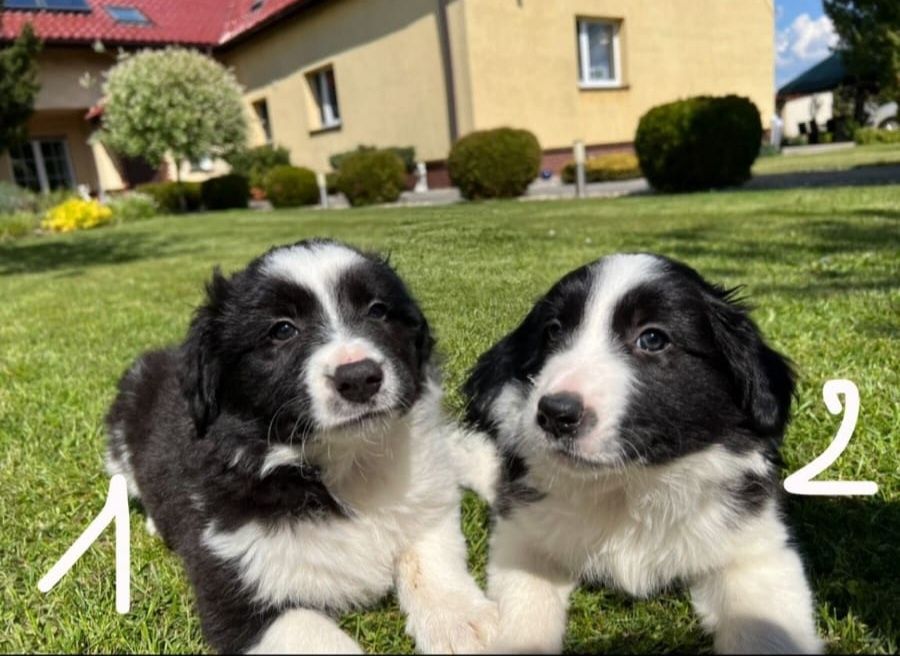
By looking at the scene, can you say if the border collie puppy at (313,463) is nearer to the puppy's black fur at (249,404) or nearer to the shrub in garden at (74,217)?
the puppy's black fur at (249,404)

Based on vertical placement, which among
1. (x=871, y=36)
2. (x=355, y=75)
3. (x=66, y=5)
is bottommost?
(x=871, y=36)

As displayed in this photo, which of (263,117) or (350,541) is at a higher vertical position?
(263,117)

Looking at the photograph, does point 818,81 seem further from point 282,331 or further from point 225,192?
point 282,331

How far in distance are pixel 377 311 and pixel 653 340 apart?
832 mm

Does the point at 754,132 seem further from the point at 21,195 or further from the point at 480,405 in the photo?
the point at 21,195

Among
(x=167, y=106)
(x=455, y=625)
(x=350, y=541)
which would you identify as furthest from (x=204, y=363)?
(x=167, y=106)

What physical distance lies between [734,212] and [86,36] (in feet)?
77.8

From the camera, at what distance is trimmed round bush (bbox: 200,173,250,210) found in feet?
73.7

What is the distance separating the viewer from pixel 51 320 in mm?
7031

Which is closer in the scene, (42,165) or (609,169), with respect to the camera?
(609,169)

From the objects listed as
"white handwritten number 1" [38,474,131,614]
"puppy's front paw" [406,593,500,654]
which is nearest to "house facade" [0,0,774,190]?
"puppy's front paw" [406,593,500,654]

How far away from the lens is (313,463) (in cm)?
221

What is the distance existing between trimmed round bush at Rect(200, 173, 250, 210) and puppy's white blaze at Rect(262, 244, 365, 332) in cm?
2129

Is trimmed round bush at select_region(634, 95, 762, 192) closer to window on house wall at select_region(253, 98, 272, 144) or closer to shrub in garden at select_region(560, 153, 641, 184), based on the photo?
shrub in garden at select_region(560, 153, 641, 184)
